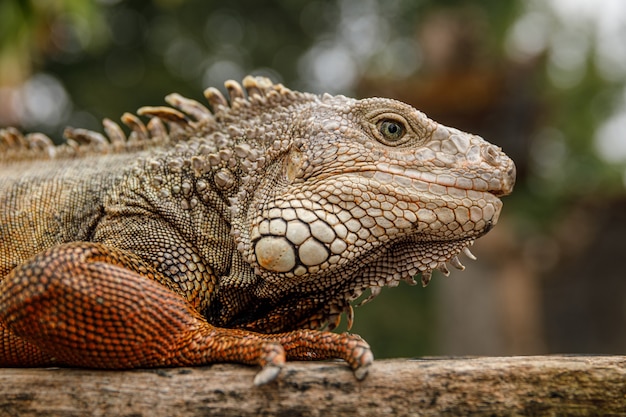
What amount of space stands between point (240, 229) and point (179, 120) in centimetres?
93

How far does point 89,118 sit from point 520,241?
42.1ft

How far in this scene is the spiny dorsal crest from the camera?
12.3ft

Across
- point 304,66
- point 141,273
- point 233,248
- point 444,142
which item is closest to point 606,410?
point 444,142

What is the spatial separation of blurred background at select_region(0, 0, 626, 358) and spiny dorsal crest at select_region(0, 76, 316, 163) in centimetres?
738

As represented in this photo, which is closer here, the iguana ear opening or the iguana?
the iguana

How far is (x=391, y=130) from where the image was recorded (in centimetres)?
339

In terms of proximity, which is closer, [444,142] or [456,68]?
[444,142]

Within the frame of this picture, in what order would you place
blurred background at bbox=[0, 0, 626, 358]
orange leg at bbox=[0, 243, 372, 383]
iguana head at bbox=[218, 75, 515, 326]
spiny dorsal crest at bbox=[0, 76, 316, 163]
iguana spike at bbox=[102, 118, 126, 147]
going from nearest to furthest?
1. orange leg at bbox=[0, 243, 372, 383]
2. iguana head at bbox=[218, 75, 515, 326]
3. spiny dorsal crest at bbox=[0, 76, 316, 163]
4. iguana spike at bbox=[102, 118, 126, 147]
5. blurred background at bbox=[0, 0, 626, 358]

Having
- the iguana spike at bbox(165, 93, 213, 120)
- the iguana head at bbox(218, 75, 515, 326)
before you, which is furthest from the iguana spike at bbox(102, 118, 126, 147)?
the iguana head at bbox(218, 75, 515, 326)

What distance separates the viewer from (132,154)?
389 cm

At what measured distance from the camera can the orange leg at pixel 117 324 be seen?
2.82 m

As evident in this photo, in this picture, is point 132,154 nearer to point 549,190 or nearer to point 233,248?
point 233,248

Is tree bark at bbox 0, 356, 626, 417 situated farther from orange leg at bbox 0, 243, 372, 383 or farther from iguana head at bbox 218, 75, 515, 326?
iguana head at bbox 218, 75, 515, 326

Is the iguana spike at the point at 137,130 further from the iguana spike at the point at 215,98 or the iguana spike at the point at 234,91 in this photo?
the iguana spike at the point at 234,91
